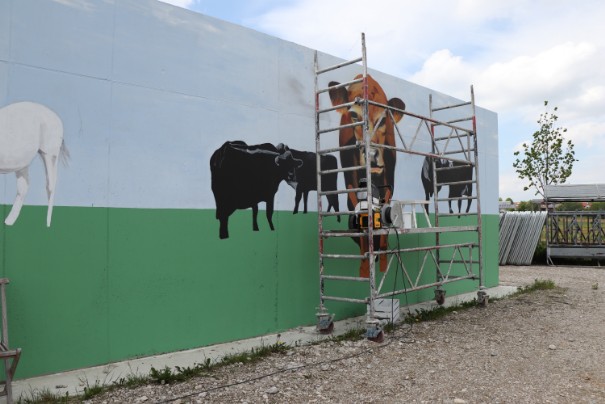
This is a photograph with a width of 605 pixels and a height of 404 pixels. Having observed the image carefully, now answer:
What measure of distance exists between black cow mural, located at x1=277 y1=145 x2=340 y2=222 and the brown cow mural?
386mm

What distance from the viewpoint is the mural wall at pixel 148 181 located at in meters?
5.32

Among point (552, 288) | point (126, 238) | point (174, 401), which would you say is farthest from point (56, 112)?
point (552, 288)

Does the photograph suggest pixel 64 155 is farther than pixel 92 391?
Yes

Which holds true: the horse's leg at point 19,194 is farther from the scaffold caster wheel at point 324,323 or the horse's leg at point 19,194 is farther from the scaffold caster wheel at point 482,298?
the scaffold caster wheel at point 482,298

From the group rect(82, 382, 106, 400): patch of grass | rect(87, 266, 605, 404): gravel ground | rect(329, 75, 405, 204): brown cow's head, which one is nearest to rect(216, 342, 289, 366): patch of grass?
rect(87, 266, 605, 404): gravel ground

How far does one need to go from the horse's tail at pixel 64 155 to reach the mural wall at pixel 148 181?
0.8 inches

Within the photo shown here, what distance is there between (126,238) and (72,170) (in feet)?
3.36

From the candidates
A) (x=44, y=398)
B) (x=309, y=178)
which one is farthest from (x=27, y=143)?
(x=309, y=178)

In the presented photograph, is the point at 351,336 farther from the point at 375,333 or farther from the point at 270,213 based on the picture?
the point at 270,213

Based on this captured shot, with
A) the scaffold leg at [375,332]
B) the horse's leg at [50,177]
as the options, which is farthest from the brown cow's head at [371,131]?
the horse's leg at [50,177]

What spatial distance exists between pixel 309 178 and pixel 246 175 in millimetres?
1306

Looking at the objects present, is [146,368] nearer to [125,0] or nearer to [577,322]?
[125,0]

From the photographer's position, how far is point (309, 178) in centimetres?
816

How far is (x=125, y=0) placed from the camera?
6.07 meters
